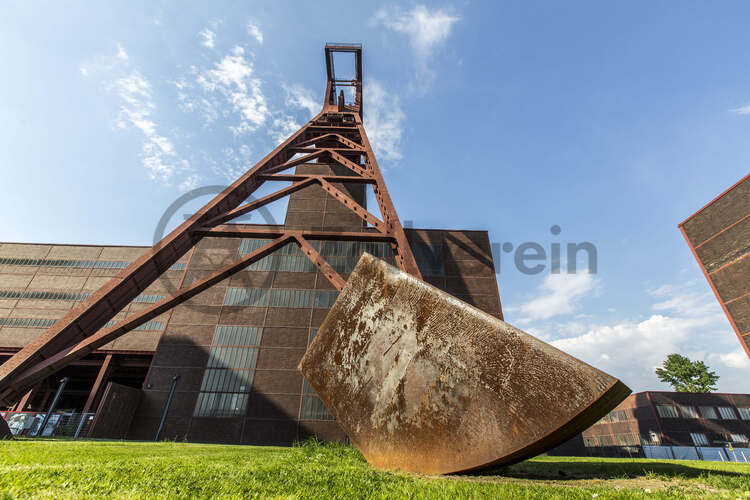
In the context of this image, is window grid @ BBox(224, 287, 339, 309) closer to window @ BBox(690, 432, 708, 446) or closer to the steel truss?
the steel truss

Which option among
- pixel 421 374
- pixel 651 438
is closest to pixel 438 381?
pixel 421 374

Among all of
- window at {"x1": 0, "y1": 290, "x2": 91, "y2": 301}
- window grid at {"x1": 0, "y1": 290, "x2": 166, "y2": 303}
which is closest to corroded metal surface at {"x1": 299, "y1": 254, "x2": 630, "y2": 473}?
window grid at {"x1": 0, "y1": 290, "x2": 166, "y2": 303}

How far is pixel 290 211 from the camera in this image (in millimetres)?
23375

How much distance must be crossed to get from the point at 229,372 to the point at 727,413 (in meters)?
58.0

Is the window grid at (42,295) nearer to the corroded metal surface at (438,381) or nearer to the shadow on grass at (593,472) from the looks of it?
the corroded metal surface at (438,381)

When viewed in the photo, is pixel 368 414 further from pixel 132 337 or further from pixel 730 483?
pixel 132 337

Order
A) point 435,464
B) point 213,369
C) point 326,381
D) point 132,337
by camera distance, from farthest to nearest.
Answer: point 132,337 < point 213,369 < point 326,381 < point 435,464

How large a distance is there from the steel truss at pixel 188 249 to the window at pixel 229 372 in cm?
1440

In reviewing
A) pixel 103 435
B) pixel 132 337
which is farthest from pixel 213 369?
pixel 132 337

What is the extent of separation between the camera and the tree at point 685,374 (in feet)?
155

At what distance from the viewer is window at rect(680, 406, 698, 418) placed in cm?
3752

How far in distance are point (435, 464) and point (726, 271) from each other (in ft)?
152

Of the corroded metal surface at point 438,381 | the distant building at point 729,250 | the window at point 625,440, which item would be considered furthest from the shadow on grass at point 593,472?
the window at point 625,440

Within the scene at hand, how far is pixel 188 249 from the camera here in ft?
17.9
